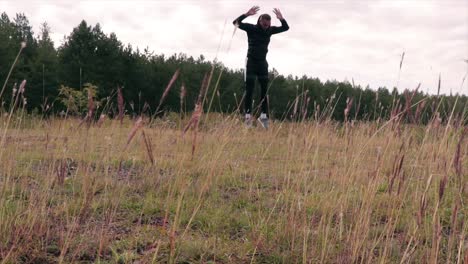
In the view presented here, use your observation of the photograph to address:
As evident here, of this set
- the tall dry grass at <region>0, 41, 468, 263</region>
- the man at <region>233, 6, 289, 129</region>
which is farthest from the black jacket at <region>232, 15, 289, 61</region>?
the tall dry grass at <region>0, 41, 468, 263</region>

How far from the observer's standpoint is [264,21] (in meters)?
6.56

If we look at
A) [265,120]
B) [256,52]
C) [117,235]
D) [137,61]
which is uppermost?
[137,61]

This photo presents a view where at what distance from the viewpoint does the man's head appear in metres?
6.55

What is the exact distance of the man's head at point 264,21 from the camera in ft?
21.5

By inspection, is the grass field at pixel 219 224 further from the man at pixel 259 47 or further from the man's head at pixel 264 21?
the man's head at pixel 264 21

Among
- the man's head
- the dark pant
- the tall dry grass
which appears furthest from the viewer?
the dark pant

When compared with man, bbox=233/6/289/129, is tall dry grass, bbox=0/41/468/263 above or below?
below

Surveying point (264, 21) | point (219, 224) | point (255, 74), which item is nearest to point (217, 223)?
point (219, 224)

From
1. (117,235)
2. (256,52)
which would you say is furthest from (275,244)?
(256,52)

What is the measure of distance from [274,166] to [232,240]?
1.85 meters

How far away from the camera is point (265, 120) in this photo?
6961 millimetres

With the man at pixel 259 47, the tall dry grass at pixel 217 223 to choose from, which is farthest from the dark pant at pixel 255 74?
the tall dry grass at pixel 217 223

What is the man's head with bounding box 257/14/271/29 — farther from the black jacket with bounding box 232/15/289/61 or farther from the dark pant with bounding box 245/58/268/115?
the dark pant with bounding box 245/58/268/115

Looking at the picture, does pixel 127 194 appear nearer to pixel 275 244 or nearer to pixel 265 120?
pixel 275 244
